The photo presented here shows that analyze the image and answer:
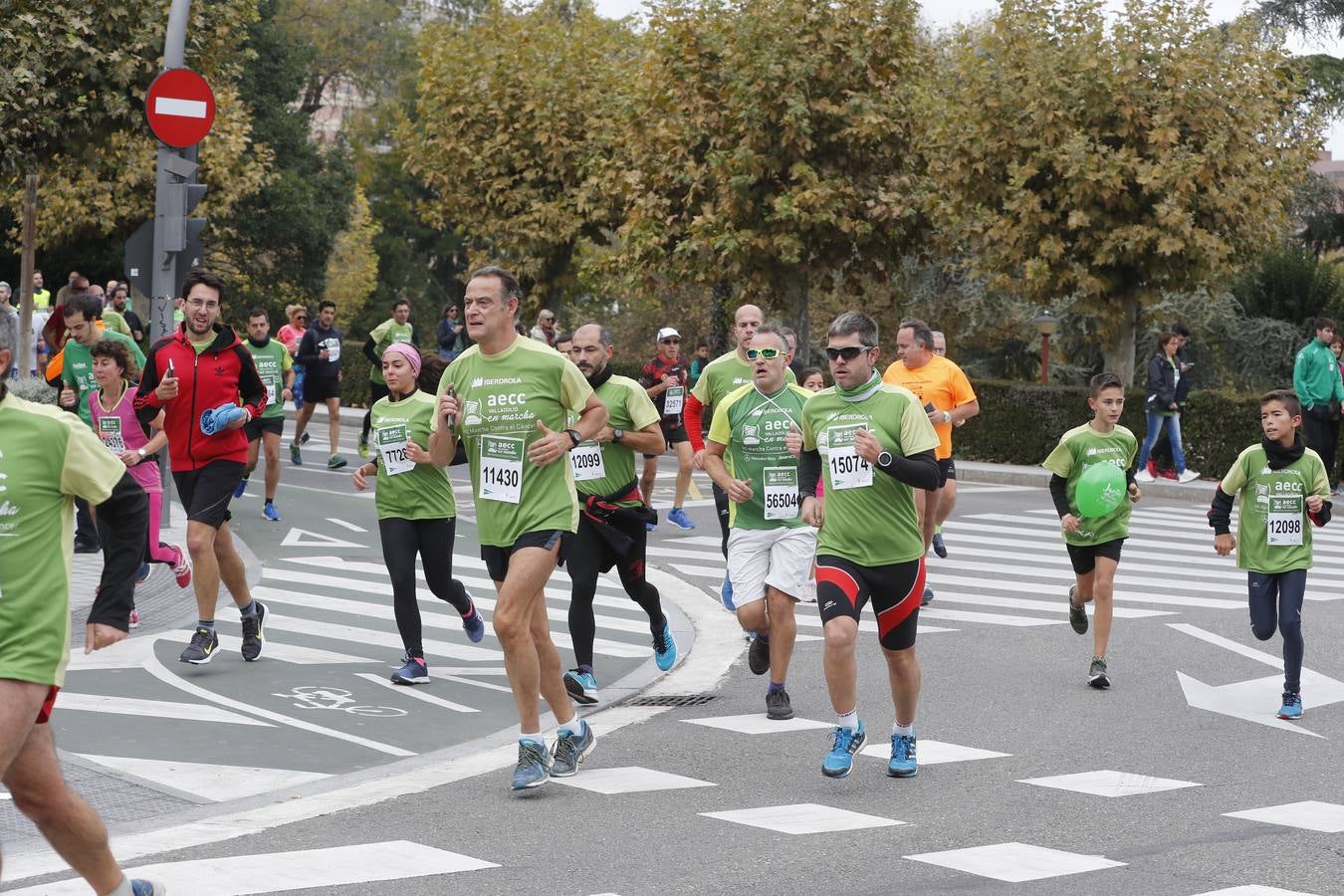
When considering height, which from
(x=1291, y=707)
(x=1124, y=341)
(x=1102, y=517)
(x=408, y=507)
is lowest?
(x=1291, y=707)

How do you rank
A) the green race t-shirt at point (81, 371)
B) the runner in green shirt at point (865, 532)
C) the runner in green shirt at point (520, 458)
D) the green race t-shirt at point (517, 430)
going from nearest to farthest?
the runner in green shirt at point (520, 458)
the green race t-shirt at point (517, 430)
the runner in green shirt at point (865, 532)
the green race t-shirt at point (81, 371)

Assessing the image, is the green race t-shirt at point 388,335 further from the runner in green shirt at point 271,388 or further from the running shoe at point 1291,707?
the running shoe at point 1291,707

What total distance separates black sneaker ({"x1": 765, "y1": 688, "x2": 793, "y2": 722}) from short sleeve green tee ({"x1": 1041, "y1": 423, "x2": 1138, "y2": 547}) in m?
2.03

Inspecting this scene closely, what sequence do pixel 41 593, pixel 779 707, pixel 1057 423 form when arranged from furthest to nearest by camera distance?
pixel 1057 423
pixel 779 707
pixel 41 593

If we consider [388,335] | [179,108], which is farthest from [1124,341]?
[179,108]

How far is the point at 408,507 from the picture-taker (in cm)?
1003

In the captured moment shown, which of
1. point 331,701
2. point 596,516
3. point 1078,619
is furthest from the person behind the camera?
point 1078,619

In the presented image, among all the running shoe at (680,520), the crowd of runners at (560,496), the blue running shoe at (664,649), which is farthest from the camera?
the running shoe at (680,520)

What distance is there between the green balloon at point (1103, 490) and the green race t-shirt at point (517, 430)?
140 inches

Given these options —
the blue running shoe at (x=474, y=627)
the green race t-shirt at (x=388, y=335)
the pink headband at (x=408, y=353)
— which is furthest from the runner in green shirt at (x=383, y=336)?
the pink headband at (x=408, y=353)

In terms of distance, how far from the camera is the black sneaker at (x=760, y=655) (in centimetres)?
998

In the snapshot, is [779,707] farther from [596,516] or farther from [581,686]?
[596,516]

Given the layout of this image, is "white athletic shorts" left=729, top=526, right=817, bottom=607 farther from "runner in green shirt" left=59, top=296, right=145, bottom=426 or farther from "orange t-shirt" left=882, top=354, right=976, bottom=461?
"runner in green shirt" left=59, top=296, right=145, bottom=426

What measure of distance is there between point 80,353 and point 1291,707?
26.9ft
